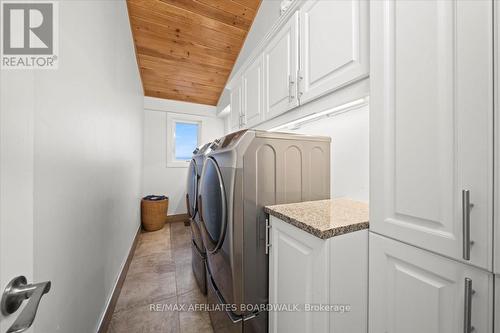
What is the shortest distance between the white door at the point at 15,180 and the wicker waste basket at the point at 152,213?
9.65ft

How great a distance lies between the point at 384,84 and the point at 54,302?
4.91 ft

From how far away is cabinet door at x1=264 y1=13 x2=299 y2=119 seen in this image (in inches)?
48.0

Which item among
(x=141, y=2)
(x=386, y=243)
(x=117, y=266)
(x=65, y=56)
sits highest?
(x=141, y=2)

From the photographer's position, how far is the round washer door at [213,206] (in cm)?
104

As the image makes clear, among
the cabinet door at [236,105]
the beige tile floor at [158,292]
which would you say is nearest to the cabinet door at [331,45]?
the cabinet door at [236,105]

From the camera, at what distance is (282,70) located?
1.35 meters

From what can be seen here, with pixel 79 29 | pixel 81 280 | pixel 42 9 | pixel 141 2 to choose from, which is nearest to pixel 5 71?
pixel 42 9

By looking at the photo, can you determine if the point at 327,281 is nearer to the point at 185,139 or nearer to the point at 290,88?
the point at 290,88

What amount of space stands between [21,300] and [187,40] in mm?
3024

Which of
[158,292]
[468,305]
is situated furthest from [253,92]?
[158,292]

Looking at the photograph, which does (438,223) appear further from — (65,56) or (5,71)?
(65,56)

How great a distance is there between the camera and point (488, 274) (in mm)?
476

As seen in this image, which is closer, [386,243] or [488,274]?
[488,274]

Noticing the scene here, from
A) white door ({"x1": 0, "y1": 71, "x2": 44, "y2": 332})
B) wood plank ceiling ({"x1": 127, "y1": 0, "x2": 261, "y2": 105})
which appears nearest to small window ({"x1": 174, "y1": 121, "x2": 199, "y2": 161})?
wood plank ceiling ({"x1": 127, "y1": 0, "x2": 261, "y2": 105})
